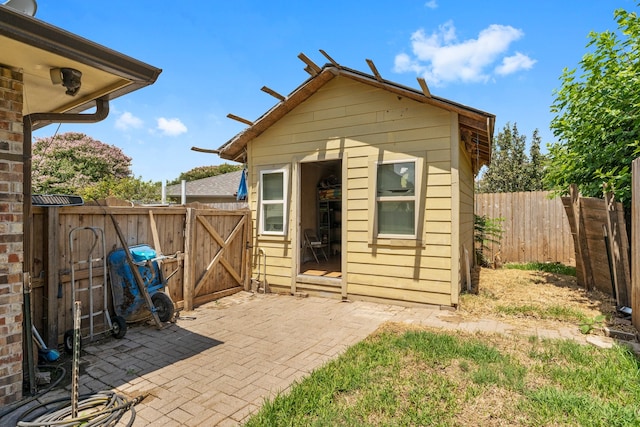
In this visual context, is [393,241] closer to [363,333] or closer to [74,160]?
[363,333]

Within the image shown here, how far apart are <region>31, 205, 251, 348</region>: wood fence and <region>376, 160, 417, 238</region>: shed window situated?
2.78 meters

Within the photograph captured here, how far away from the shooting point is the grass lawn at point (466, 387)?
229cm

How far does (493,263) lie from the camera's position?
9336 millimetres

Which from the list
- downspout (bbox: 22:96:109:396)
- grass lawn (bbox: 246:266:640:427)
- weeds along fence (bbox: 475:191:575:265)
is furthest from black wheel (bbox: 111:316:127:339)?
weeds along fence (bbox: 475:191:575:265)

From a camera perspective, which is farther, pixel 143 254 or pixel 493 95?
pixel 493 95

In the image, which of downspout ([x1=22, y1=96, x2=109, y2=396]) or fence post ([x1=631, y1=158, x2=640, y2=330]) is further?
fence post ([x1=631, y1=158, x2=640, y2=330])

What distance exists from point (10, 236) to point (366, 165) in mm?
4557

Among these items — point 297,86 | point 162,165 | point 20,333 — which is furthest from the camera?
point 162,165

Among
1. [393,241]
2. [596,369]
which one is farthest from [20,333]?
[596,369]

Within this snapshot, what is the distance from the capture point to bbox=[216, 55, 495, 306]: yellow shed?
16.6ft

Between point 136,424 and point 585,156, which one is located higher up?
point 585,156

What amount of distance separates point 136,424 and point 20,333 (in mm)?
1318

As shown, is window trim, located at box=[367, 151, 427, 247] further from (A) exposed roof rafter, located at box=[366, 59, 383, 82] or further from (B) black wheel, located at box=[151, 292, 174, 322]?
(B) black wheel, located at box=[151, 292, 174, 322]

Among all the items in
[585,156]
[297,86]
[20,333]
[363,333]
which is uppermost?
[297,86]
